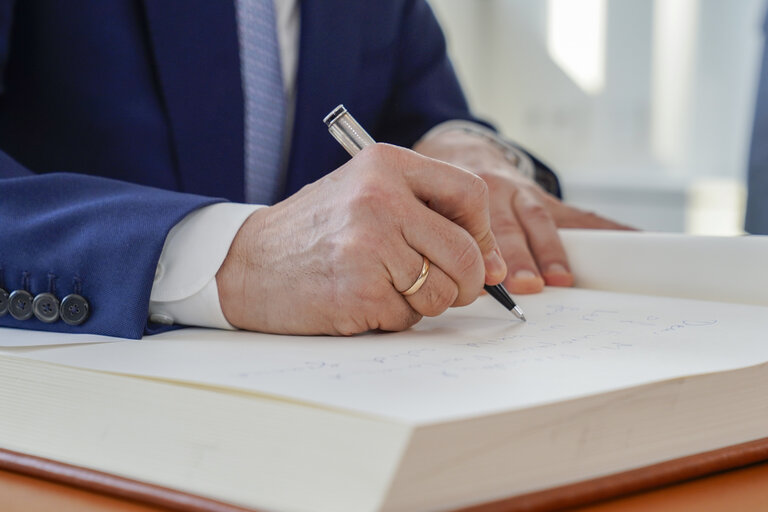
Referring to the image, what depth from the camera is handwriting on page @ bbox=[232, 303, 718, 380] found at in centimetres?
38

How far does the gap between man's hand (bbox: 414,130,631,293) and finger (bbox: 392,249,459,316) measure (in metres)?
0.18

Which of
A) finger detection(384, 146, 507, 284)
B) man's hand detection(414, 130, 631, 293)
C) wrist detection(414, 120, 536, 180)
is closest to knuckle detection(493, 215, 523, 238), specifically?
man's hand detection(414, 130, 631, 293)

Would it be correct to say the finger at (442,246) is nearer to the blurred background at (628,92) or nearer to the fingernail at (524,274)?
the fingernail at (524,274)

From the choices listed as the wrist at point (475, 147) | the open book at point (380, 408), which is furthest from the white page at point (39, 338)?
the wrist at point (475, 147)

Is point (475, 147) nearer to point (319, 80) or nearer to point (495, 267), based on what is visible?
point (319, 80)

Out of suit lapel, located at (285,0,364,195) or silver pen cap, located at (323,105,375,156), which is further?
suit lapel, located at (285,0,364,195)

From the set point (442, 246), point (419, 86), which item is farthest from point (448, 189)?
point (419, 86)

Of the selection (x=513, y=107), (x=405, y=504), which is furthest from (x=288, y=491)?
(x=513, y=107)

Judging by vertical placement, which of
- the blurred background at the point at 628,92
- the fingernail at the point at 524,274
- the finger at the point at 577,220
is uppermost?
the fingernail at the point at 524,274

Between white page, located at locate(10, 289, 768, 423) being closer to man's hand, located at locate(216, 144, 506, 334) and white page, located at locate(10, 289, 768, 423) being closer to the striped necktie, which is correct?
man's hand, located at locate(216, 144, 506, 334)

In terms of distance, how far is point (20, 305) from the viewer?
1.70ft

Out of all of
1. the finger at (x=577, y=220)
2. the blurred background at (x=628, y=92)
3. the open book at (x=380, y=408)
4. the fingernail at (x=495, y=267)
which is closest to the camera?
the open book at (x=380, y=408)

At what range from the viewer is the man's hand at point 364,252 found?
50cm

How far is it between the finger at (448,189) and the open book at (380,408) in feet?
0.26
